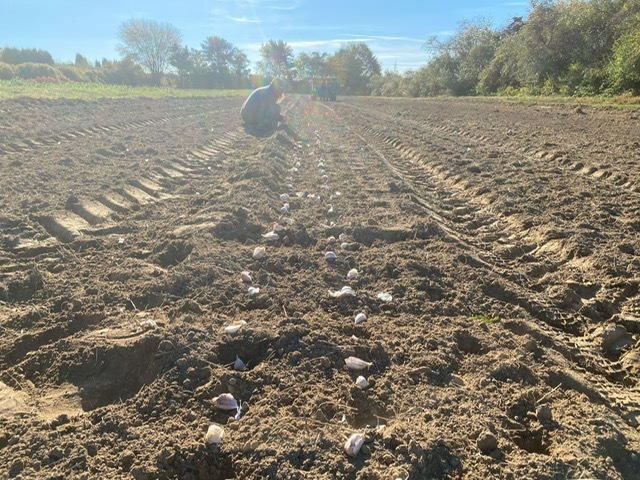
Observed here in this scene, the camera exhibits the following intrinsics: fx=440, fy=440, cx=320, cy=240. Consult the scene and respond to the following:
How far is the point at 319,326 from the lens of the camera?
344 cm

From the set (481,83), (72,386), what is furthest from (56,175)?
(481,83)

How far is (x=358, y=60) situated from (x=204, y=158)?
85788 mm

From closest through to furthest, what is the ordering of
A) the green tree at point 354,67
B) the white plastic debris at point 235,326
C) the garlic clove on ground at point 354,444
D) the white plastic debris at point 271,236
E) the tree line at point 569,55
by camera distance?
the garlic clove on ground at point 354,444
the white plastic debris at point 235,326
the white plastic debris at point 271,236
the tree line at point 569,55
the green tree at point 354,67

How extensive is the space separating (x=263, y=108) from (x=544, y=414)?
14.8 meters

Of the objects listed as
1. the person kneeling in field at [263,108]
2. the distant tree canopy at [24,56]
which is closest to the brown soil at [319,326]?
the person kneeling in field at [263,108]

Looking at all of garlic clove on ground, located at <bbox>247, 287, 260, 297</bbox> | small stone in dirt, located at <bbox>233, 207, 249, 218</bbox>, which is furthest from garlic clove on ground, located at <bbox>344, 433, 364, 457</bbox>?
small stone in dirt, located at <bbox>233, 207, 249, 218</bbox>

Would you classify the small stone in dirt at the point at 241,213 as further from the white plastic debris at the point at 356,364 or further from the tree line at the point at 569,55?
the tree line at the point at 569,55

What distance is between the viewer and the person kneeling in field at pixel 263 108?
15625mm

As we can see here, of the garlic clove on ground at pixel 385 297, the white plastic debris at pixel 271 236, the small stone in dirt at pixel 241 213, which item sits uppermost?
the small stone in dirt at pixel 241 213

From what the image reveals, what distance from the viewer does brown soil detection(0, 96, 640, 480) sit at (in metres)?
2.33

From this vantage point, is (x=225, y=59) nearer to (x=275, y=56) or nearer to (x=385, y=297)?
(x=275, y=56)

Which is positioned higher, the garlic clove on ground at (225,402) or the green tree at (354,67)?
the green tree at (354,67)

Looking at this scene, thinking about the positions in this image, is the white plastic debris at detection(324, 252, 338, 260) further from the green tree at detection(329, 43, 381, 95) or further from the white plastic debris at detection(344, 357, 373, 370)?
the green tree at detection(329, 43, 381, 95)

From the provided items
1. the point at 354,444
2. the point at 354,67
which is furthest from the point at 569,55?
the point at 354,67
